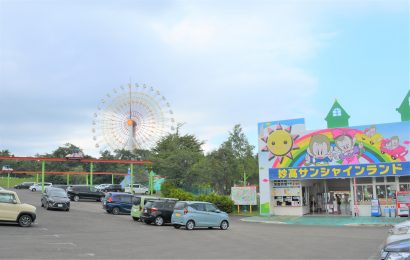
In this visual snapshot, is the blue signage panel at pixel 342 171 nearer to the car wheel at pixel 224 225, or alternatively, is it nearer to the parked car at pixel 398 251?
the car wheel at pixel 224 225

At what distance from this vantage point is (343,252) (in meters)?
14.4

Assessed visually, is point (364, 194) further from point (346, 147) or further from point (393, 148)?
point (393, 148)

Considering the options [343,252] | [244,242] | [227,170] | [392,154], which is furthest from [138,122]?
[343,252]

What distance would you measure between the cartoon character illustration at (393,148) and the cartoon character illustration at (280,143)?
21.2 feet

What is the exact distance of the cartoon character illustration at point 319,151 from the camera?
33.5 meters

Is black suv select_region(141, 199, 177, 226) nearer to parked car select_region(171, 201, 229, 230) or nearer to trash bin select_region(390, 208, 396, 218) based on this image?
parked car select_region(171, 201, 229, 230)

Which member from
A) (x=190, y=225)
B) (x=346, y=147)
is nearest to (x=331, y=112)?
(x=346, y=147)

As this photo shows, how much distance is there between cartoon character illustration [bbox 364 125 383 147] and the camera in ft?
104

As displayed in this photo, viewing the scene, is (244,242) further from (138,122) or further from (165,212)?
(138,122)

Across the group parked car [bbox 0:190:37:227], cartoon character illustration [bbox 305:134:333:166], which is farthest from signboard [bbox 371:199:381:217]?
parked car [bbox 0:190:37:227]

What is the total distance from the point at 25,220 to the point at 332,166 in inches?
871

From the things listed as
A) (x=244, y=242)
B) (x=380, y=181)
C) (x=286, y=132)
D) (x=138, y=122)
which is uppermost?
(x=138, y=122)

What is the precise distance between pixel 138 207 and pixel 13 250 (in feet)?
49.4

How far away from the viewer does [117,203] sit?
33.3 meters
